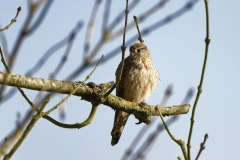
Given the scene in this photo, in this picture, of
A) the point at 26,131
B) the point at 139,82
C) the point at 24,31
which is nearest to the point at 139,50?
the point at 139,82

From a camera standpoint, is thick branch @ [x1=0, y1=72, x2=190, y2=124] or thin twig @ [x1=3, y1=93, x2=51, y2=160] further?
thick branch @ [x1=0, y1=72, x2=190, y2=124]

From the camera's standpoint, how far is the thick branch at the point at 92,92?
13.6 ft

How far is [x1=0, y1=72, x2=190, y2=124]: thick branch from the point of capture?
4.15m

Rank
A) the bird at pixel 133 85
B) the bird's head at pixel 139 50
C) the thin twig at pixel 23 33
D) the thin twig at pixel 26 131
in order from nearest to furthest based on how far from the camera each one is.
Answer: the thin twig at pixel 23 33
the thin twig at pixel 26 131
the bird at pixel 133 85
the bird's head at pixel 139 50

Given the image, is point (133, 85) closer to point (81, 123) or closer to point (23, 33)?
point (81, 123)

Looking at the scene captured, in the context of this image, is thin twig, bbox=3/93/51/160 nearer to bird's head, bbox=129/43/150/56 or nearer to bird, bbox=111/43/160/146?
bird, bbox=111/43/160/146

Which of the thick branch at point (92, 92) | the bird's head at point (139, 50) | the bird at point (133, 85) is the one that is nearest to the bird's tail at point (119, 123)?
the bird at point (133, 85)

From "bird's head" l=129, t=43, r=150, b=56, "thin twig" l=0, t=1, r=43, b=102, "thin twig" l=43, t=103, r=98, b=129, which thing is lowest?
"thin twig" l=0, t=1, r=43, b=102

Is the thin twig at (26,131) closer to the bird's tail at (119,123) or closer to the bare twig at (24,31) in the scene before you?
the bare twig at (24,31)

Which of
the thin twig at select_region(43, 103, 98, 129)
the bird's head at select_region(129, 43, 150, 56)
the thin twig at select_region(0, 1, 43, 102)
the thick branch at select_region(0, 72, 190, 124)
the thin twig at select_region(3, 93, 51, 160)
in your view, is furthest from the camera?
the bird's head at select_region(129, 43, 150, 56)

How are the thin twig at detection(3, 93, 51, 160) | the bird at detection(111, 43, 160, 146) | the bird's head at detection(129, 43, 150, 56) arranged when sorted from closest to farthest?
1. the thin twig at detection(3, 93, 51, 160)
2. the bird at detection(111, 43, 160, 146)
3. the bird's head at detection(129, 43, 150, 56)

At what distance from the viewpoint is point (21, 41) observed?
187 centimetres

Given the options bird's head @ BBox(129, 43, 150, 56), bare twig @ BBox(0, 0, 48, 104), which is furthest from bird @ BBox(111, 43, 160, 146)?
bare twig @ BBox(0, 0, 48, 104)

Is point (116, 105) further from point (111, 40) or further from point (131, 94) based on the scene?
point (111, 40)
